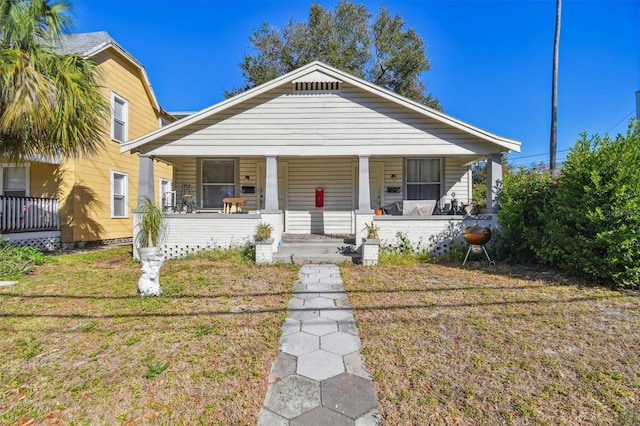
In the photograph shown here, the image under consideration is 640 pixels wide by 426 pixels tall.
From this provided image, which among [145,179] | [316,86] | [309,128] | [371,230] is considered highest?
[316,86]

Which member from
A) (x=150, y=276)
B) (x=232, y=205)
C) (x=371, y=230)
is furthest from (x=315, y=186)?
(x=150, y=276)

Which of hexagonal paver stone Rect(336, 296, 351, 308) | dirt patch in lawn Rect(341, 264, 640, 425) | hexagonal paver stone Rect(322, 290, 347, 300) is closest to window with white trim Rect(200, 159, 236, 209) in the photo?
hexagonal paver stone Rect(322, 290, 347, 300)

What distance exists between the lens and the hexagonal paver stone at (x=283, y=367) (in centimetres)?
252

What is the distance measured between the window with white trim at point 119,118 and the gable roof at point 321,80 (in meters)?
4.61

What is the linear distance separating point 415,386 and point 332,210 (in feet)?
24.9

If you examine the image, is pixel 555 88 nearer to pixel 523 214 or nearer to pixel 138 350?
pixel 523 214

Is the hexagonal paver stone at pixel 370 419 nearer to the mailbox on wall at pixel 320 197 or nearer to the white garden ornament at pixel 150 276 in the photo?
the white garden ornament at pixel 150 276

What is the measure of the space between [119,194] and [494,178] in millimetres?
12421

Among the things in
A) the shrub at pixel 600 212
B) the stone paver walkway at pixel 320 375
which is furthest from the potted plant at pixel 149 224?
the shrub at pixel 600 212

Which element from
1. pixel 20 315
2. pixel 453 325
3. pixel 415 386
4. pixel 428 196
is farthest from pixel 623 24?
pixel 20 315

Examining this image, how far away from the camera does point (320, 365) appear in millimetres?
2693

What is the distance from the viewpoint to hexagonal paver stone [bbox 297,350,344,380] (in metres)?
2.55

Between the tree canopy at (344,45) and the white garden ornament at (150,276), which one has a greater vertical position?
the tree canopy at (344,45)

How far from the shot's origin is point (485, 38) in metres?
13.7
